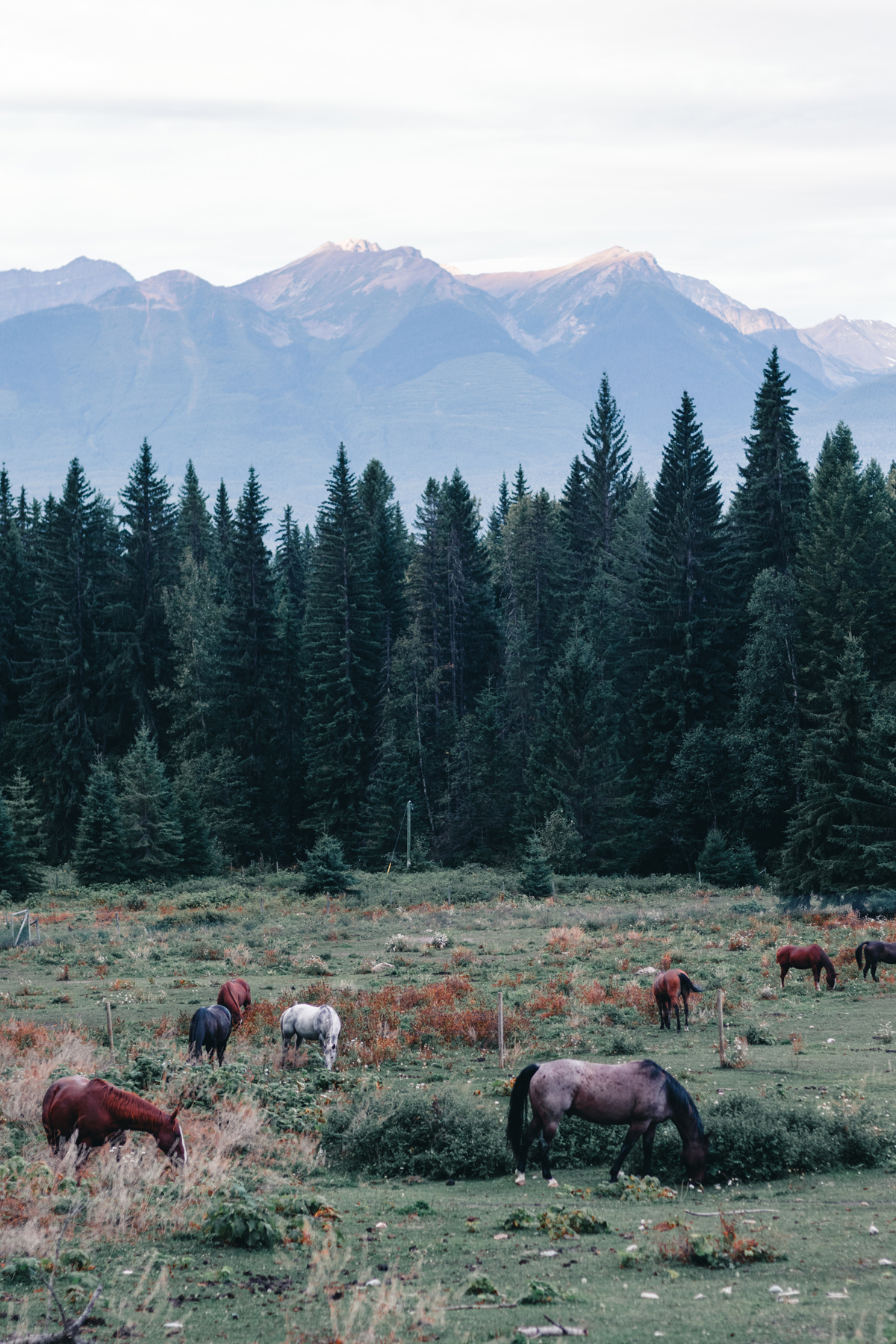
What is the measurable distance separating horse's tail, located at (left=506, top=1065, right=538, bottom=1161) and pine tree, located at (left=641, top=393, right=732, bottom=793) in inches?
1978

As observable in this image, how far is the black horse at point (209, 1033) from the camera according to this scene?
18266mm

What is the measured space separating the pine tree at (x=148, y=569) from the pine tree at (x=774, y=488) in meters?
38.2

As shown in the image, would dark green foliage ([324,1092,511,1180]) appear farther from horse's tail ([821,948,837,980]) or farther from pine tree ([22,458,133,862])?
pine tree ([22,458,133,862])

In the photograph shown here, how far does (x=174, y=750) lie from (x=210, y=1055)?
5551cm

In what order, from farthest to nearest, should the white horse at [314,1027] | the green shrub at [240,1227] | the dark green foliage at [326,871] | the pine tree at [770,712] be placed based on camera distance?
1. the pine tree at [770,712]
2. the dark green foliage at [326,871]
3. the white horse at [314,1027]
4. the green shrub at [240,1227]

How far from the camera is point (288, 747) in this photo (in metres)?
73.0

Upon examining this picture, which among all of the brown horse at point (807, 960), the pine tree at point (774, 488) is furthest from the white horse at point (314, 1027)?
the pine tree at point (774, 488)

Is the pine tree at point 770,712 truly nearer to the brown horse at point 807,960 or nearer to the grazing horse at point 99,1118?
the brown horse at point 807,960

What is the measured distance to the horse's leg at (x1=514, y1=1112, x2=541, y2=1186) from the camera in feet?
43.0

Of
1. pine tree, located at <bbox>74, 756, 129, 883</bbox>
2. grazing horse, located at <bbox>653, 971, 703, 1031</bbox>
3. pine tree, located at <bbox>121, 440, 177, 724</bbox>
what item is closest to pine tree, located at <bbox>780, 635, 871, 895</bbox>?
grazing horse, located at <bbox>653, 971, 703, 1031</bbox>

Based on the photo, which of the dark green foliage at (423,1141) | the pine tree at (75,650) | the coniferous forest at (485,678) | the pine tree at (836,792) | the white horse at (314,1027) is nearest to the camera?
the dark green foliage at (423,1141)

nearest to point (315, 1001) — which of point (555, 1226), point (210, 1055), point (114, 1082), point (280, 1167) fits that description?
point (210, 1055)

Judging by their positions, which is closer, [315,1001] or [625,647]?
[315,1001]

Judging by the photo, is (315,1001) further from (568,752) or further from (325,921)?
(568,752)
